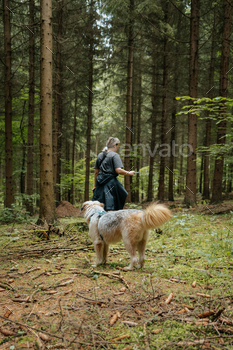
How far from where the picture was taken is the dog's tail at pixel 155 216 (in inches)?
130

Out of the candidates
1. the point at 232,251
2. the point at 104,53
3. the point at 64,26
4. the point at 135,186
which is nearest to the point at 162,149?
the point at 135,186

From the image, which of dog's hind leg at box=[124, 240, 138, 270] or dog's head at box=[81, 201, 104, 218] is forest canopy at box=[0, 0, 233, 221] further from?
dog's hind leg at box=[124, 240, 138, 270]

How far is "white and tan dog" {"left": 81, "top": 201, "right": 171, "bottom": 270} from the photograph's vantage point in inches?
131

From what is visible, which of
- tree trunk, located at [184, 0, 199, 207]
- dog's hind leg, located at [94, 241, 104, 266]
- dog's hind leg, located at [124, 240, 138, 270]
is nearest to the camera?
dog's hind leg, located at [124, 240, 138, 270]

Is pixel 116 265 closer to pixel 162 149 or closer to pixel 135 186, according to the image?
pixel 162 149

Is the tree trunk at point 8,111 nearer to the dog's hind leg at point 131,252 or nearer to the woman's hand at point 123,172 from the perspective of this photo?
the woman's hand at point 123,172

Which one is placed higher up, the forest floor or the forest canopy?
the forest canopy

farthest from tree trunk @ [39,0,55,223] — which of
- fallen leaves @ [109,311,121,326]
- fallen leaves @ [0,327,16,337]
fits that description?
fallen leaves @ [109,311,121,326]

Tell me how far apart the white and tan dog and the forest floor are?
35cm

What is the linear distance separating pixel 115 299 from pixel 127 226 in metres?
1.10

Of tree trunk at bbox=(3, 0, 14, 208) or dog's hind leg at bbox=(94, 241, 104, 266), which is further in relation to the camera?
tree trunk at bbox=(3, 0, 14, 208)

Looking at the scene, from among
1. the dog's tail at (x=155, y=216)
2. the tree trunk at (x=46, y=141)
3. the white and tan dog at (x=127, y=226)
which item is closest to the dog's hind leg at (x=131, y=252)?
the white and tan dog at (x=127, y=226)

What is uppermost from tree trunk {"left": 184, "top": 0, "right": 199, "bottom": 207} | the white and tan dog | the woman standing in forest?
tree trunk {"left": 184, "top": 0, "right": 199, "bottom": 207}

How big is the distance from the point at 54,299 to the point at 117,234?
1344mm
